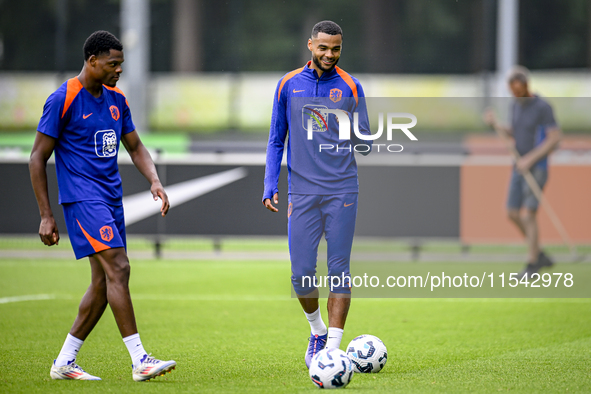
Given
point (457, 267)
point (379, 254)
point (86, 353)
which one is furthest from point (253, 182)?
point (86, 353)

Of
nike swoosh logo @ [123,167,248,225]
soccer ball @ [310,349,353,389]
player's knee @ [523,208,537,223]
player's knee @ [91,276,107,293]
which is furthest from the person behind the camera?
nike swoosh logo @ [123,167,248,225]

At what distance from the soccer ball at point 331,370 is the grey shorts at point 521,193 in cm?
571

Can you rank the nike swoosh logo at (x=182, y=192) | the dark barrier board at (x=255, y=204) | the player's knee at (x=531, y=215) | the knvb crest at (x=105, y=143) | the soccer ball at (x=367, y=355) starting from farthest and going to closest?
the nike swoosh logo at (x=182, y=192)
the dark barrier board at (x=255, y=204)
the player's knee at (x=531, y=215)
the soccer ball at (x=367, y=355)
the knvb crest at (x=105, y=143)

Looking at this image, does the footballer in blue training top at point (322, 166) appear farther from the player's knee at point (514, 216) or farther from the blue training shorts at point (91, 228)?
the player's knee at point (514, 216)

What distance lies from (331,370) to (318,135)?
1.46 metres

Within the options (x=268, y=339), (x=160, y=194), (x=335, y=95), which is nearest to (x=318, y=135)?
(x=335, y=95)

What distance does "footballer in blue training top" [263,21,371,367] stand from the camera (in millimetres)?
4961

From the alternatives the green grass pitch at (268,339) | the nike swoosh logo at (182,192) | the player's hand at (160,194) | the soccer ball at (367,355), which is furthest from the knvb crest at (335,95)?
the nike swoosh logo at (182,192)

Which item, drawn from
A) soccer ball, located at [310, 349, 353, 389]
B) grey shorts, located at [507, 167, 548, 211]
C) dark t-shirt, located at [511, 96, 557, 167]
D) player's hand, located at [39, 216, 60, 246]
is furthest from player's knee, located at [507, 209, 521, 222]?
player's hand, located at [39, 216, 60, 246]

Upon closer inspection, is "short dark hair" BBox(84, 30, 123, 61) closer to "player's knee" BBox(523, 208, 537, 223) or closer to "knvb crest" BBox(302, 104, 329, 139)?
"knvb crest" BBox(302, 104, 329, 139)

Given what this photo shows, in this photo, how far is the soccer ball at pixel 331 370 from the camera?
4.55m

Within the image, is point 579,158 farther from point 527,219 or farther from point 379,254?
point 379,254

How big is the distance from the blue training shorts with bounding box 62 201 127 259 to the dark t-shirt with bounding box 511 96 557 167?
20.9 feet

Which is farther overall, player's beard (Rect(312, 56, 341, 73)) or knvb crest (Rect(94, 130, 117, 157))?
player's beard (Rect(312, 56, 341, 73))
